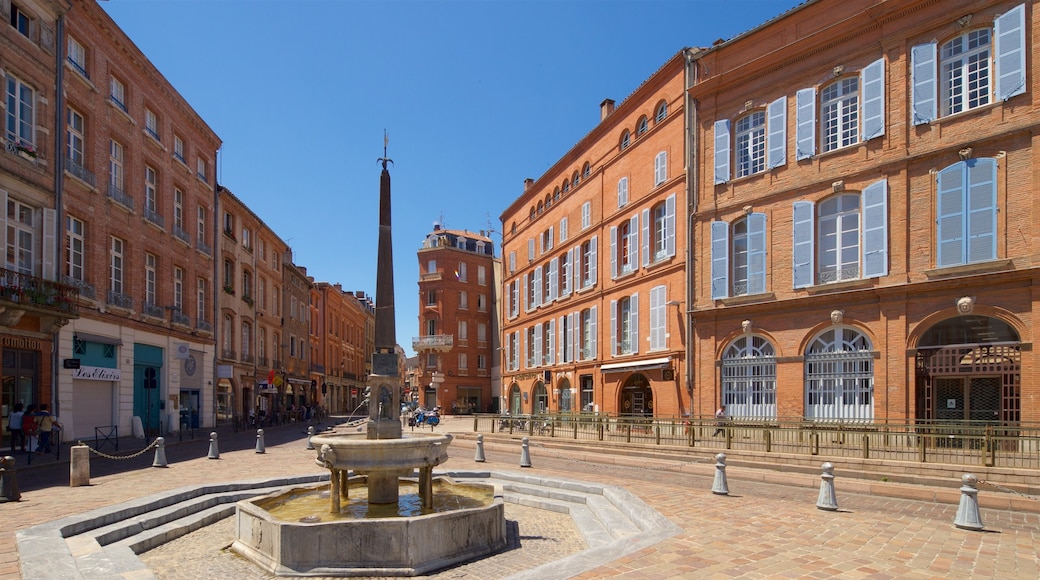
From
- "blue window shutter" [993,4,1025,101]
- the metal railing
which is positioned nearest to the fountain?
→ the metal railing

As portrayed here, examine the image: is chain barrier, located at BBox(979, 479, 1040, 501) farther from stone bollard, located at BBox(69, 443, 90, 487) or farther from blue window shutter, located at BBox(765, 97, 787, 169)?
stone bollard, located at BBox(69, 443, 90, 487)

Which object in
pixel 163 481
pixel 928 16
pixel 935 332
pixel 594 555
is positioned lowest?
pixel 163 481

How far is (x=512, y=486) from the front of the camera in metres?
12.6

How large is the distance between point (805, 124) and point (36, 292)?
23304 mm

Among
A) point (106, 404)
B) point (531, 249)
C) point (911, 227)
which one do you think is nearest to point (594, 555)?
point (911, 227)

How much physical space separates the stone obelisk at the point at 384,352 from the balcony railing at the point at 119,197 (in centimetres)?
1733

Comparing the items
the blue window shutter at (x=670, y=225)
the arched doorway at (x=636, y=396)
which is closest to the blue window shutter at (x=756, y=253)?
the blue window shutter at (x=670, y=225)

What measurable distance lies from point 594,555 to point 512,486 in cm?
582

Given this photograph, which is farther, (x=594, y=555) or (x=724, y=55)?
(x=724, y=55)

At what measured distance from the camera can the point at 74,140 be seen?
70.3 feet

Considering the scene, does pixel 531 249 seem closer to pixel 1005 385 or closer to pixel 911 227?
pixel 911 227

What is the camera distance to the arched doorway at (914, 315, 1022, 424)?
52.5 ft

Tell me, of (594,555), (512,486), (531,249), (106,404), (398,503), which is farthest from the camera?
(531,249)

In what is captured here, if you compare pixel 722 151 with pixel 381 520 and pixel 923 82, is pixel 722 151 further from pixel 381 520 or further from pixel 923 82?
pixel 381 520
